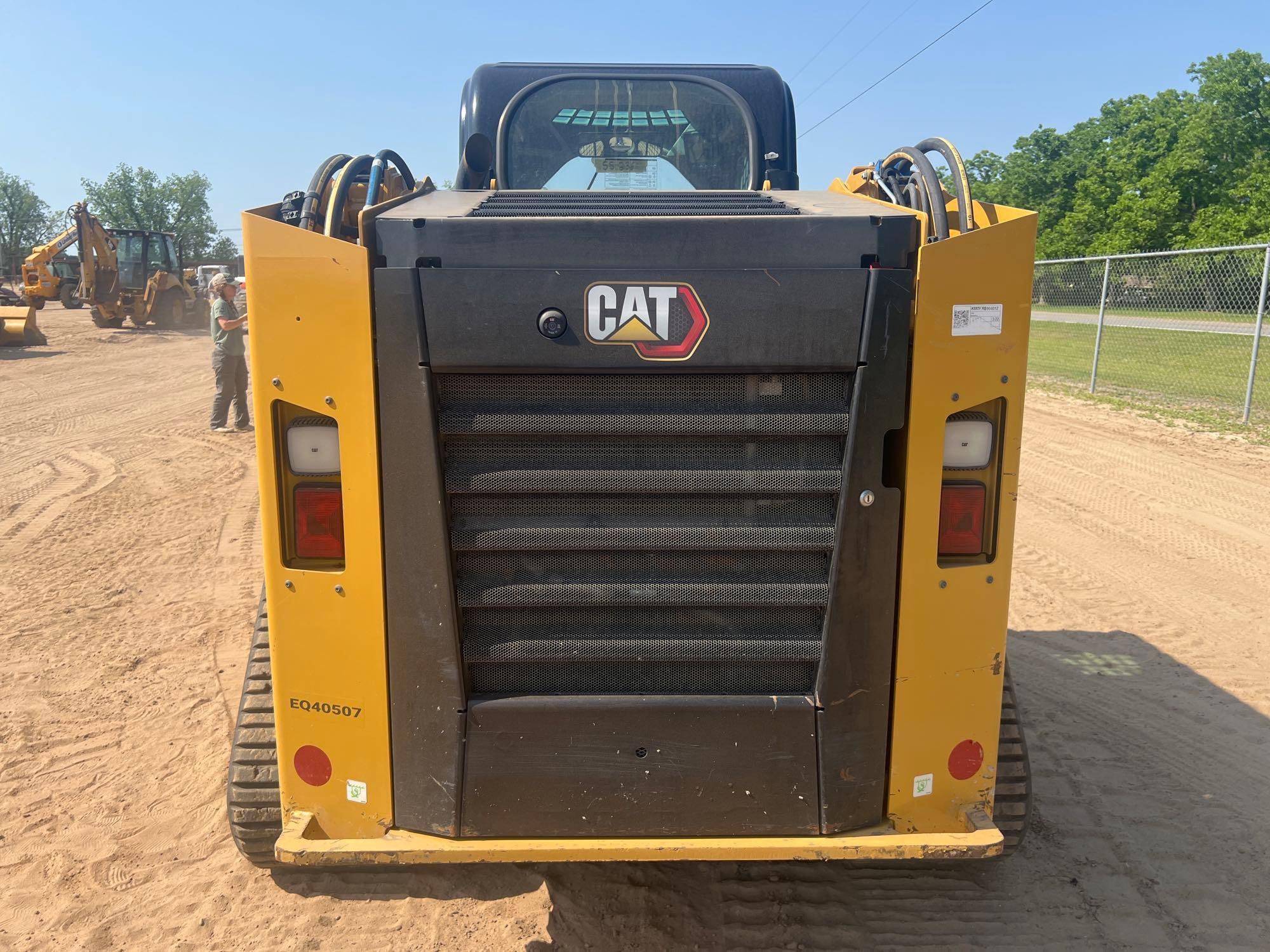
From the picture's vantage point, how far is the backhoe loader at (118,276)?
83.5 feet

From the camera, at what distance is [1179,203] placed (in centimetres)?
4441

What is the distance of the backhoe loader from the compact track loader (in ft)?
87.6

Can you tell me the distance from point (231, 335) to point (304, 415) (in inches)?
377

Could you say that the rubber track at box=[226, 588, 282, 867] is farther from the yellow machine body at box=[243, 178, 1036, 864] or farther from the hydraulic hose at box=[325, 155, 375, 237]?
the hydraulic hose at box=[325, 155, 375, 237]

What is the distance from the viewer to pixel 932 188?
2.73 m

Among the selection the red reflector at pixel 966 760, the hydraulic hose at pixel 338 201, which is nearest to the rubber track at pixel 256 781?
the hydraulic hose at pixel 338 201

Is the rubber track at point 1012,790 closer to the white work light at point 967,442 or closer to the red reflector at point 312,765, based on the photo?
the white work light at point 967,442

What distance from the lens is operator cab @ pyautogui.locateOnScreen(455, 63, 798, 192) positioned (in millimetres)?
4621

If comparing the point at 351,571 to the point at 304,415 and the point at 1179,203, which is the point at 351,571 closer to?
the point at 304,415

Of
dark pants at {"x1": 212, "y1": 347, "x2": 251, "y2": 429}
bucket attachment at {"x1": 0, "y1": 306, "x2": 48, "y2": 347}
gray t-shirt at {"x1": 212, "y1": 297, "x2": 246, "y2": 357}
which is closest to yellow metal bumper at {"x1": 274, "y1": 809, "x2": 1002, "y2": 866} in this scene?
gray t-shirt at {"x1": 212, "y1": 297, "x2": 246, "y2": 357}

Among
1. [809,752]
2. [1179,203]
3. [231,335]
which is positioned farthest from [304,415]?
[1179,203]

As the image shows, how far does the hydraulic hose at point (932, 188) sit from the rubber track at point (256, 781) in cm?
226

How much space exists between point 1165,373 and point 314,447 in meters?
18.2

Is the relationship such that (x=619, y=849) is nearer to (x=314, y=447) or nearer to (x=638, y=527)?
(x=638, y=527)
